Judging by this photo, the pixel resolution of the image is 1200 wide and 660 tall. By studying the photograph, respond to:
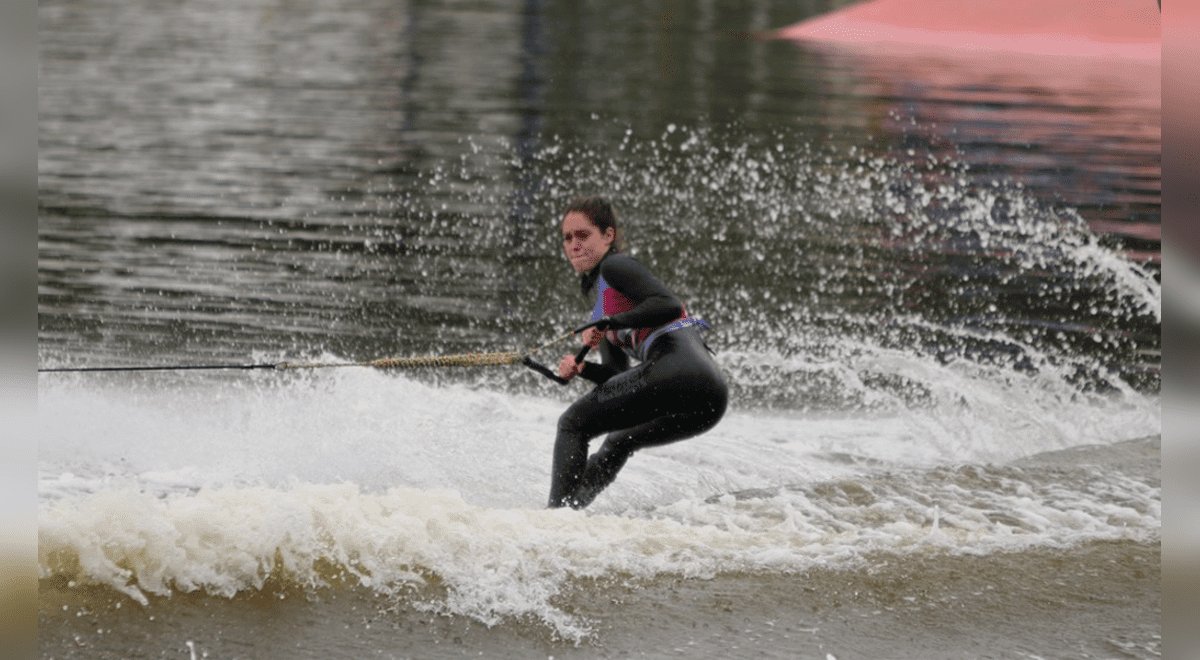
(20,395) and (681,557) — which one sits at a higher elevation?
(20,395)

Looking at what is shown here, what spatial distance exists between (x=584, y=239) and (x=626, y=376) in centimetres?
62

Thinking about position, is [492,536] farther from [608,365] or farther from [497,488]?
[497,488]

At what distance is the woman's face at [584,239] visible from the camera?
212 inches

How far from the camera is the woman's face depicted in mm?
5383

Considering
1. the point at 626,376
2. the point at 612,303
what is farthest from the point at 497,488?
the point at 612,303

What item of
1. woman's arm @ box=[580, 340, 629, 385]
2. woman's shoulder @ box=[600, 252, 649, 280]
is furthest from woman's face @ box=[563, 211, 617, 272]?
woman's arm @ box=[580, 340, 629, 385]

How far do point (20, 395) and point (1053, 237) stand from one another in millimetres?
14879

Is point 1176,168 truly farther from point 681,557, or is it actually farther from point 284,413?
point 284,413

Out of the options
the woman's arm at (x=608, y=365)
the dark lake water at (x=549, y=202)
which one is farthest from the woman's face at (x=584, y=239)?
the dark lake water at (x=549, y=202)

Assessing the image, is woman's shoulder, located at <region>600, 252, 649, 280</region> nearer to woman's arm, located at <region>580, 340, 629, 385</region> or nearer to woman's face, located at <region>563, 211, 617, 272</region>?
woman's face, located at <region>563, 211, 617, 272</region>

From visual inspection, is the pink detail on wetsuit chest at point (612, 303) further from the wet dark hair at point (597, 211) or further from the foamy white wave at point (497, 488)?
the foamy white wave at point (497, 488)

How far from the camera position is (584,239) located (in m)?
5.39

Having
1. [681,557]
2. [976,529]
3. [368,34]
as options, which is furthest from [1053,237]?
[368,34]

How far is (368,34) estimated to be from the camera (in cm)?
3838
